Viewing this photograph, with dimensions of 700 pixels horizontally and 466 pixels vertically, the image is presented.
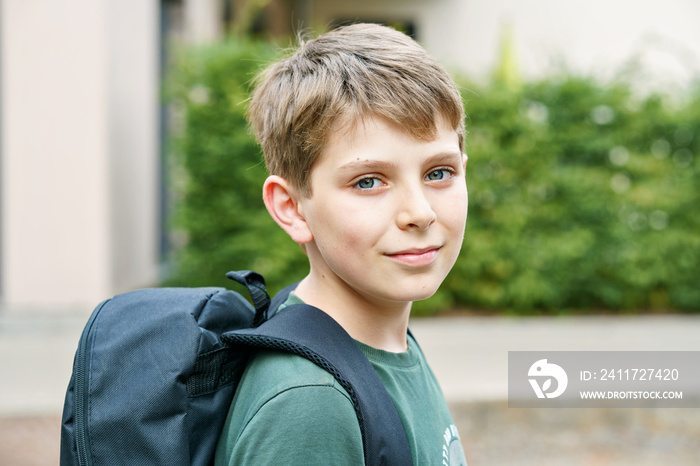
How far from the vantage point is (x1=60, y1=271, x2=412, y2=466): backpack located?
1062 mm

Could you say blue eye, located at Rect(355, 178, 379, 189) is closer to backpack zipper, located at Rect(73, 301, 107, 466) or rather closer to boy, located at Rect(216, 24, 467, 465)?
boy, located at Rect(216, 24, 467, 465)

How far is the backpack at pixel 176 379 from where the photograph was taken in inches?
41.8

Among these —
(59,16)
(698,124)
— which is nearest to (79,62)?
(59,16)

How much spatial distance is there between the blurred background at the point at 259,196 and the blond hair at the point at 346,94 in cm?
385

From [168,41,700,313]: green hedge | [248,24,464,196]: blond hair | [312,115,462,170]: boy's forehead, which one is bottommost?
[168,41,700,313]: green hedge

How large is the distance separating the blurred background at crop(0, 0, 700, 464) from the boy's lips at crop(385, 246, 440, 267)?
3878 mm

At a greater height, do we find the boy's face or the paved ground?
the boy's face

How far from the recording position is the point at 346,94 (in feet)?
3.98

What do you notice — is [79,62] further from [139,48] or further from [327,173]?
[327,173]

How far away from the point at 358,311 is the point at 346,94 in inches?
15.9

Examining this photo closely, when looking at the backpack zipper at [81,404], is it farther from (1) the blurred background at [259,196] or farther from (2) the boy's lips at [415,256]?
(1) the blurred background at [259,196]

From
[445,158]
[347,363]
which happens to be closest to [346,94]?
[445,158]

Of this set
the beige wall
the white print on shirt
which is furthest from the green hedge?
the white print on shirt

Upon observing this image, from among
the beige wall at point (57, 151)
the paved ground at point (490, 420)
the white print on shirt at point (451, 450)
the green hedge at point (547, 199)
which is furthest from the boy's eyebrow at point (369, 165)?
the beige wall at point (57, 151)
